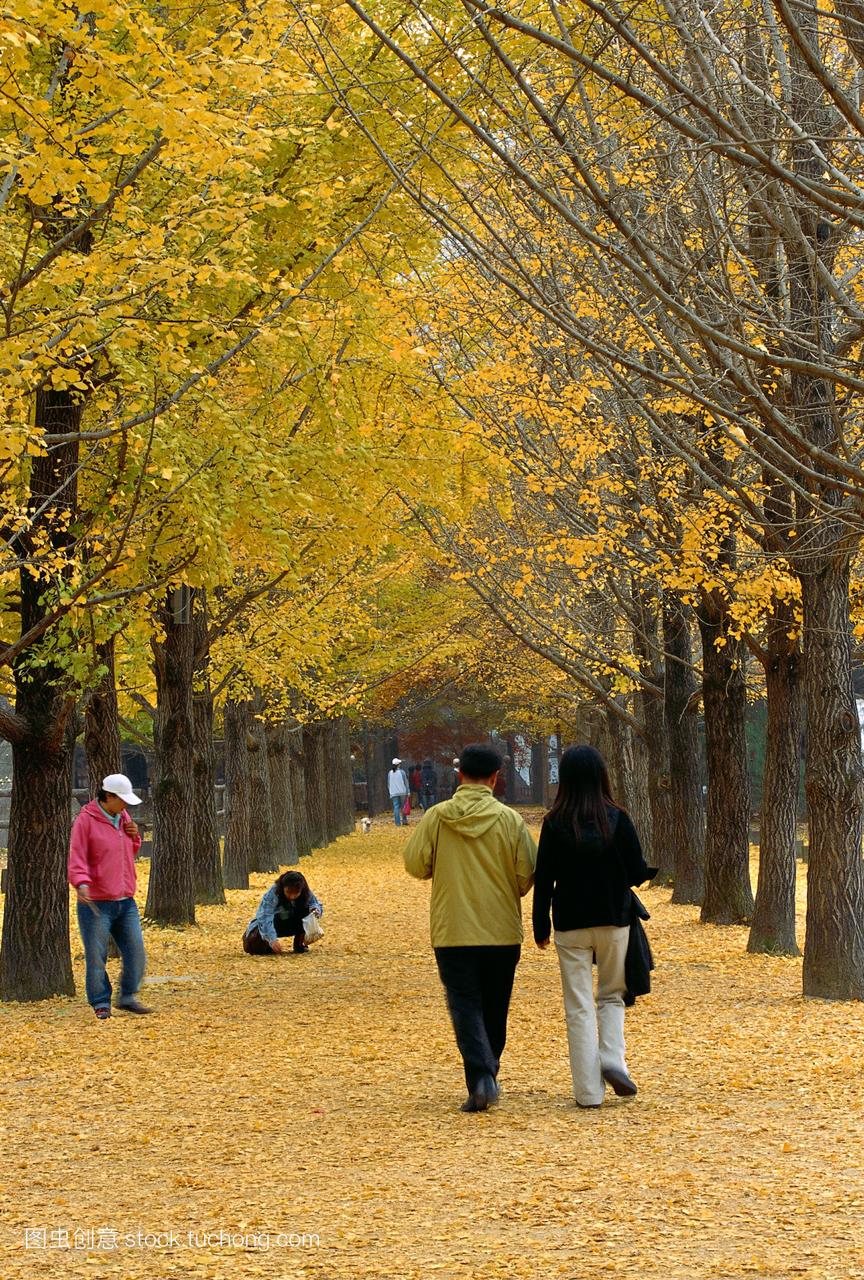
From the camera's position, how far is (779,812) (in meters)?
15.1

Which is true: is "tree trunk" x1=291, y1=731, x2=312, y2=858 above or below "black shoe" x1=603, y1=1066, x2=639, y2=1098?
above

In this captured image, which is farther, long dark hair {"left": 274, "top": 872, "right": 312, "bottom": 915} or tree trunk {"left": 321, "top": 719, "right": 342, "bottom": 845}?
tree trunk {"left": 321, "top": 719, "right": 342, "bottom": 845}

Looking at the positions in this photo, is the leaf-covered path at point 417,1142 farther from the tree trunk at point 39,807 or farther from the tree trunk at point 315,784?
the tree trunk at point 315,784

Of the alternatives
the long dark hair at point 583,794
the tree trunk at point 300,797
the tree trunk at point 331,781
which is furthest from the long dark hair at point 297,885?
the tree trunk at point 331,781

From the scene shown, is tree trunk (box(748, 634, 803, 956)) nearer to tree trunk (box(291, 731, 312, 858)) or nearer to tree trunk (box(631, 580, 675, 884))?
tree trunk (box(631, 580, 675, 884))

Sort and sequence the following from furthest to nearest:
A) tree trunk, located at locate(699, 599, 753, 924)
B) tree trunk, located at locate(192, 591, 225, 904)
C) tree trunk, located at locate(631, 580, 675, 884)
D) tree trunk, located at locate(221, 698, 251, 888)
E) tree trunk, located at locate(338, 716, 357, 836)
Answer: tree trunk, located at locate(338, 716, 357, 836) → tree trunk, located at locate(221, 698, 251, 888) → tree trunk, located at locate(631, 580, 675, 884) → tree trunk, located at locate(192, 591, 225, 904) → tree trunk, located at locate(699, 599, 753, 924)

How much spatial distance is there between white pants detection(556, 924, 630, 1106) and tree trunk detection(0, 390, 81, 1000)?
19.5 feet

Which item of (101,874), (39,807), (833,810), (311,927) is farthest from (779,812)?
(39,807)

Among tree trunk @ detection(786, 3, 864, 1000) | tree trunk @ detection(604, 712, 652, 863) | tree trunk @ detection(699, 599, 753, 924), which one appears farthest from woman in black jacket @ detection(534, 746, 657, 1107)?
tree trunk @ detection(604, 712, 652, 863)

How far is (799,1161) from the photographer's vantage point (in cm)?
670

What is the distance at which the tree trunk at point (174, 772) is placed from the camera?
18938 millimetres

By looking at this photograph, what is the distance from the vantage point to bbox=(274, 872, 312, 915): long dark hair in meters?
15.1

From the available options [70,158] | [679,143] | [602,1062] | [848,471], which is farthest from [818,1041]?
[70,158]

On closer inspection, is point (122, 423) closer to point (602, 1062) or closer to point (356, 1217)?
point (602, 1062)
